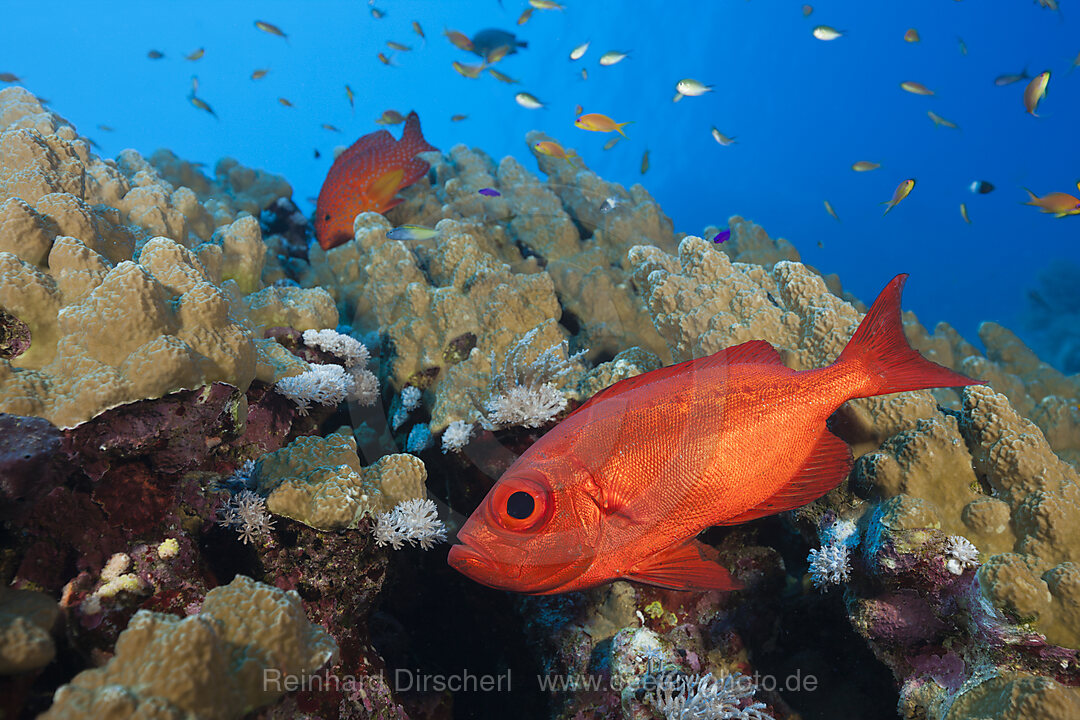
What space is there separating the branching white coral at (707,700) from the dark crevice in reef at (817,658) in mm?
576

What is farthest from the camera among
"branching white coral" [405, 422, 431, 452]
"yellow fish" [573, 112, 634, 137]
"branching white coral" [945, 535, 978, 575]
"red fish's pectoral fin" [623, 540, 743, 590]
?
"yellow fish" [573, 112, 634, 137]

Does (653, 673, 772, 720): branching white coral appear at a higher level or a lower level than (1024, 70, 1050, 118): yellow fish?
lower

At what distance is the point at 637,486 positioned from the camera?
5.72ft

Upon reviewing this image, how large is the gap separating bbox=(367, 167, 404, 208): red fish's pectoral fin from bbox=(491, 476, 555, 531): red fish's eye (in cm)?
495

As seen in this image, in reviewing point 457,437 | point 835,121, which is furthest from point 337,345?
point 835,121

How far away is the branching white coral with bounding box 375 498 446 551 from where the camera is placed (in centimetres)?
232

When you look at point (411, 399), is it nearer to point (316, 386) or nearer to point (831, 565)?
point (316, 386)

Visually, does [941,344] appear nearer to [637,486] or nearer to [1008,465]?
[1008,465]

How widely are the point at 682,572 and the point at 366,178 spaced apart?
5424 mm

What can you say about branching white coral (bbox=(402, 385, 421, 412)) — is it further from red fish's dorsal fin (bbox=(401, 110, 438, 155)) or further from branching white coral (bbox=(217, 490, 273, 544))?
red fish's dorsal fin (bbox=(401, 110, 438, 155))

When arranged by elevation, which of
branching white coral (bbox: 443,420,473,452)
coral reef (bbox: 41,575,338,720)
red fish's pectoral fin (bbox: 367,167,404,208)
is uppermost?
red fish's pectoral fin (bbox: 367,167,404,208)

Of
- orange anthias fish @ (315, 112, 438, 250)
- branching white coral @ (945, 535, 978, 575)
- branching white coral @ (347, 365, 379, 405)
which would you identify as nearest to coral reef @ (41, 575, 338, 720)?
branching white coral @ (347, 365, 379, 405)

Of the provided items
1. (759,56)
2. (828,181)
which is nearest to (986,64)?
(828,181)

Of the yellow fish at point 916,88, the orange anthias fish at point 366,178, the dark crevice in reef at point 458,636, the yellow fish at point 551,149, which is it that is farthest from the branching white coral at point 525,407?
the yellow fish at point 916,88
